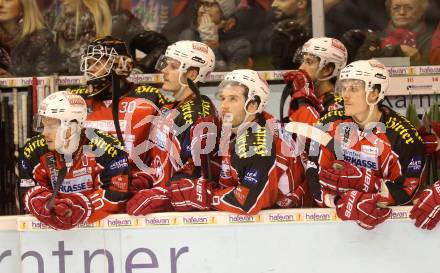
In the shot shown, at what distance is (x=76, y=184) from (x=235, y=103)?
3.33 ft

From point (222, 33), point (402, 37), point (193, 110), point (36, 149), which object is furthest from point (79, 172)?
point (402, 37)

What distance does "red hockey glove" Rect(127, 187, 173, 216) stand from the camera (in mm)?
5746

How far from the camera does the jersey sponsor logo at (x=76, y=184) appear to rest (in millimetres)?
5984

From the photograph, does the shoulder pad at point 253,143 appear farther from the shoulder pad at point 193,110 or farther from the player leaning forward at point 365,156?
the shoulder pad at point 193,110

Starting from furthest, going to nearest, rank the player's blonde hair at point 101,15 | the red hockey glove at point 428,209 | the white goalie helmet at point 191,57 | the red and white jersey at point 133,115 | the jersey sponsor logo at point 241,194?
1. the player's blonde hair at point 101,15
2. the red and white jersey at point 133,115
3. the white goalie helmet at point 191,57
4. the jersey sponsor logo at point 241,194
5. the red hockey glove at point 428,209

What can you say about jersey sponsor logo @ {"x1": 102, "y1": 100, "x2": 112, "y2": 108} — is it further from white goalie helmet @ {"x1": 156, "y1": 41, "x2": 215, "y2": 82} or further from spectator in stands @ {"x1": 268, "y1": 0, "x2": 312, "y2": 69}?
spectator in stands @ {"x1": 268, "y1": 0, "x2": 312, "y2": 69}

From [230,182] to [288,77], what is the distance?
1.23 m

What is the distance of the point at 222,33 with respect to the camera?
27.5 ft

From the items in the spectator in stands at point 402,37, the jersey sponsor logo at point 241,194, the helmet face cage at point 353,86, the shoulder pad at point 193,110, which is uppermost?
the spectator in stands at point 402,37

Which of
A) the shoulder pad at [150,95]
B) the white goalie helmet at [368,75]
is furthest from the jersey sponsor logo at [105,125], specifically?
the white goalie helmet at [368,75]

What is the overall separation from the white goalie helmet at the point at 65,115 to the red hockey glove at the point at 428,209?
191cm

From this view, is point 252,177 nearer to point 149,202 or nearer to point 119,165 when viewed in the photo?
point 149,202

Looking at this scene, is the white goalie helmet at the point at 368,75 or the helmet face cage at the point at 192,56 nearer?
the white goalie helmet at the point at 368,75

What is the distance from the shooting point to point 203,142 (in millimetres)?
6109
